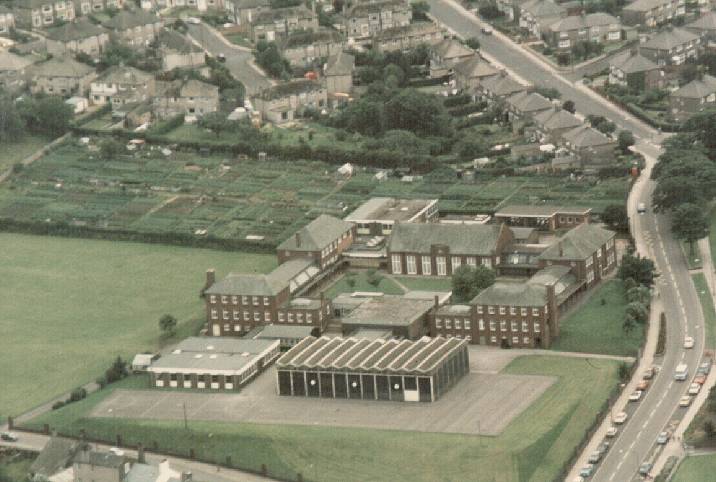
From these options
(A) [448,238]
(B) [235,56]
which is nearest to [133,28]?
(B) [235,56]

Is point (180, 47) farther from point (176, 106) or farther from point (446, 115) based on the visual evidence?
point (446, 115)

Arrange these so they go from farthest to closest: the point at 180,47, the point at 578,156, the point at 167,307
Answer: the point at 180,47 → the point at 578,156 → the point at 167,307

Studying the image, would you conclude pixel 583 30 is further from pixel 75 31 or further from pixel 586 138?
pixel 75 31

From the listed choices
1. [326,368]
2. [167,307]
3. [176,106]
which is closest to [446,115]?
[176,106]

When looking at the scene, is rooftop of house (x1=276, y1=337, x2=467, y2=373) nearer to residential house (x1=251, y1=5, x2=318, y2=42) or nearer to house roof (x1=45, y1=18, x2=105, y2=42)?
residential house (x1=251, y1=5, x2=318, y2=42)

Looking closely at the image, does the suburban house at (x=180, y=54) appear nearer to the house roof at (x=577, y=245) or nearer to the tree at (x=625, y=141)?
the tree at (x=625, y=141)
